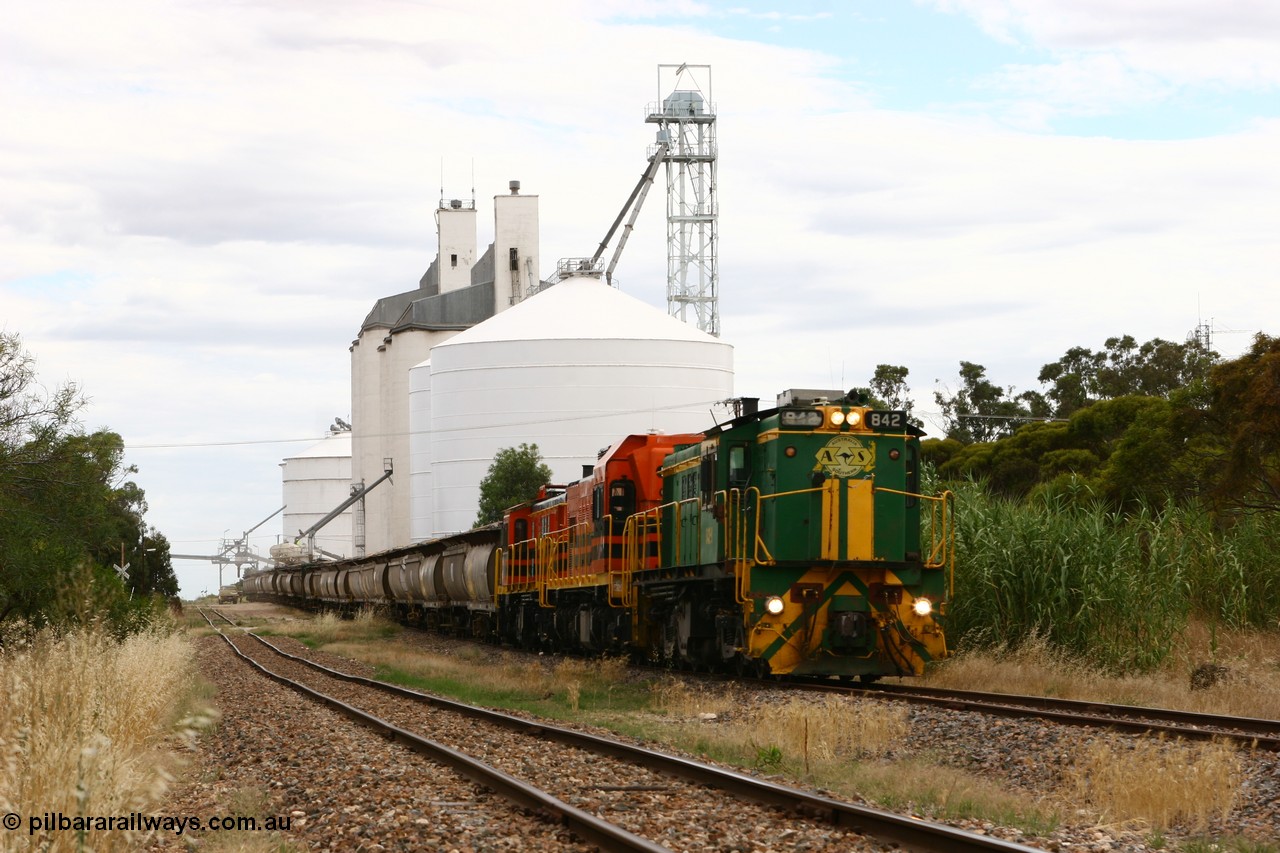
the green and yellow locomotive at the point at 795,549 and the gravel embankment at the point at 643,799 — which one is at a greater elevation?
the green and yellow locomotive at the point at 795,549

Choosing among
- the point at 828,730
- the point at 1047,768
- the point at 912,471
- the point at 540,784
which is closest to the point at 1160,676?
the point at 912,471

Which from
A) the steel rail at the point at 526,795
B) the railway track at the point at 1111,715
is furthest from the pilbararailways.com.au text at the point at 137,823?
the railway track at the point at 1111,715

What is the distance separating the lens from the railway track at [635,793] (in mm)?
7844

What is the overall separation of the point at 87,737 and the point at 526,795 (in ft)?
9.51

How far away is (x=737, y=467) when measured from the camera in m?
18.5

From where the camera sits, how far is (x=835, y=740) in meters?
12.5

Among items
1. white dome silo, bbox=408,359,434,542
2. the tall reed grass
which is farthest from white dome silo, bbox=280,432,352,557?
the tall reed grass

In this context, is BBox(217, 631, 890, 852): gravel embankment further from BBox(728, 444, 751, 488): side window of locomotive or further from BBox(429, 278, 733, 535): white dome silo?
BBox(429, 278, 733, 535): white dome silo

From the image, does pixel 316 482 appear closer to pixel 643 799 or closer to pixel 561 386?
pixel 561 386

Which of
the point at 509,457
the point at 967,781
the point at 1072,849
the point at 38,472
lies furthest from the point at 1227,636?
the point at 509,457

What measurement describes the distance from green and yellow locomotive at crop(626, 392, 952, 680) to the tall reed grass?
2786 mm

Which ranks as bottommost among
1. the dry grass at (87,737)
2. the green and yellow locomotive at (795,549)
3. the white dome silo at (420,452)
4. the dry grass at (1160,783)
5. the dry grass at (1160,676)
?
the dry grass at (1160,676)

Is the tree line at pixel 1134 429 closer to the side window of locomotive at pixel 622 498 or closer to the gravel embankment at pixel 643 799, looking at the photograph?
the side window of locomotive at pixel 622 498

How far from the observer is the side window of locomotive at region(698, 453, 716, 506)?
18.9 meters
